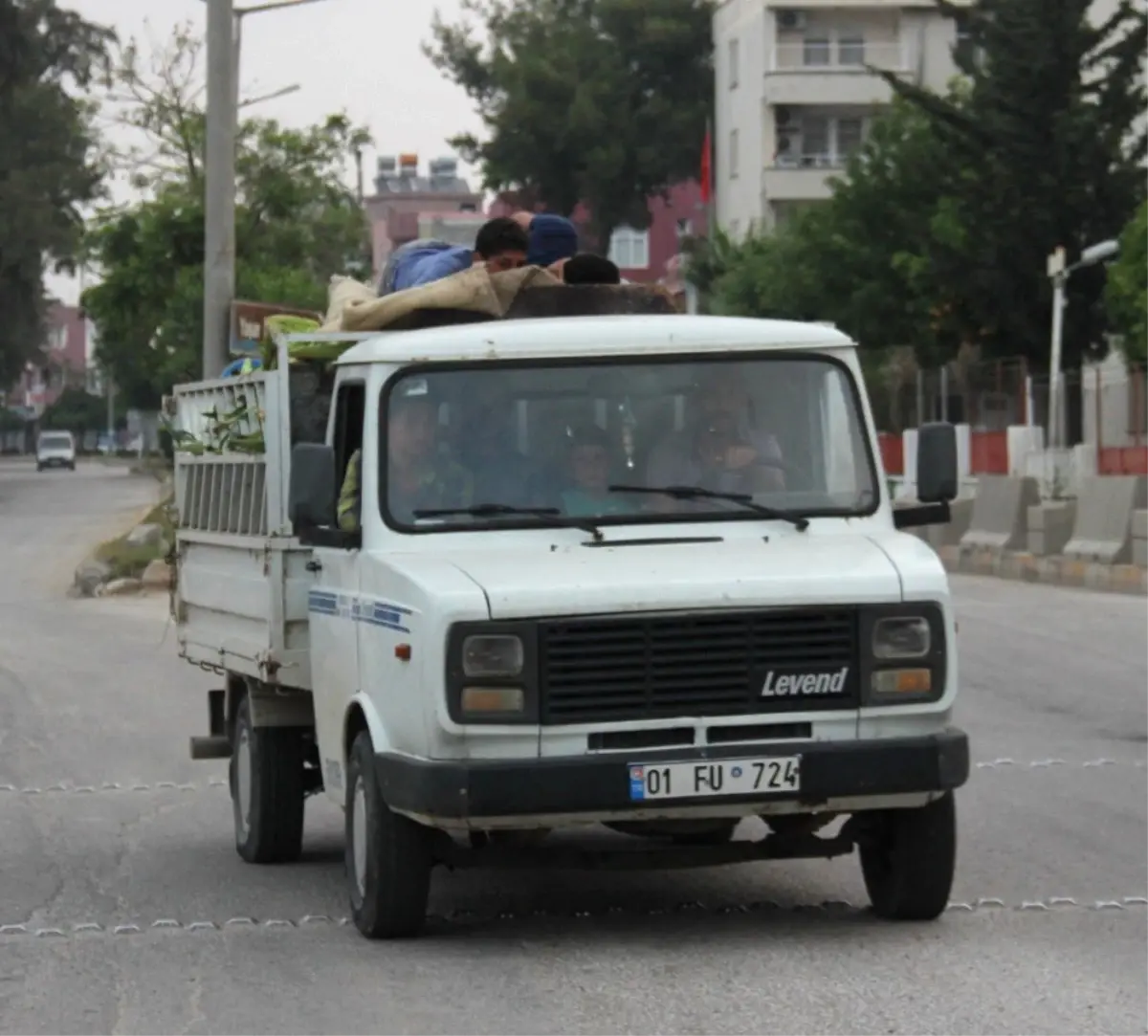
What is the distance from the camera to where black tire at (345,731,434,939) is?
27.3ft

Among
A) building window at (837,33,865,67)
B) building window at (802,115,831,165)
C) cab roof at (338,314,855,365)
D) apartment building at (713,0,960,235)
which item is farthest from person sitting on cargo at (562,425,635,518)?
building window at (837,33,865,67)

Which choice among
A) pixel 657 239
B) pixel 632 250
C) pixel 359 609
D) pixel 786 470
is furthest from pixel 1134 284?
pixel 657 239

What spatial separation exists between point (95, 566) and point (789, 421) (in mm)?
22874

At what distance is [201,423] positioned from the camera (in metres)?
11.4

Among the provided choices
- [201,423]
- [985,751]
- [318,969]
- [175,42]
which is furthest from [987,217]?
[318,969]

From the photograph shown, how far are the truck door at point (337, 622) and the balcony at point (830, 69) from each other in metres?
70.4

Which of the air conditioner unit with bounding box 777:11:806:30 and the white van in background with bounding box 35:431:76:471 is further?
the white van in background with bounding box 35:431:76:471

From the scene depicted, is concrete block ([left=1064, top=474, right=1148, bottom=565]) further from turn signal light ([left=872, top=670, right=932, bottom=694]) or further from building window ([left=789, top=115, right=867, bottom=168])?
building window ([left=789, top=115, right=867, bottom=168])

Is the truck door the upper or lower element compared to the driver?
lower

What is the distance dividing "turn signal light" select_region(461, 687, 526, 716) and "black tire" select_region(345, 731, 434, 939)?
1.72ft

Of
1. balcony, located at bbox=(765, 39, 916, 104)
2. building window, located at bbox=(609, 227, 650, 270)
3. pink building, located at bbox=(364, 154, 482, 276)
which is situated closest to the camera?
balcony, located at bbox=(765, 39, 916, 104)

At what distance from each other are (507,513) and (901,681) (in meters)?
1.39

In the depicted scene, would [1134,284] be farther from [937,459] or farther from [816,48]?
[816,48]

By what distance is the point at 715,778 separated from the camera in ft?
26.3
